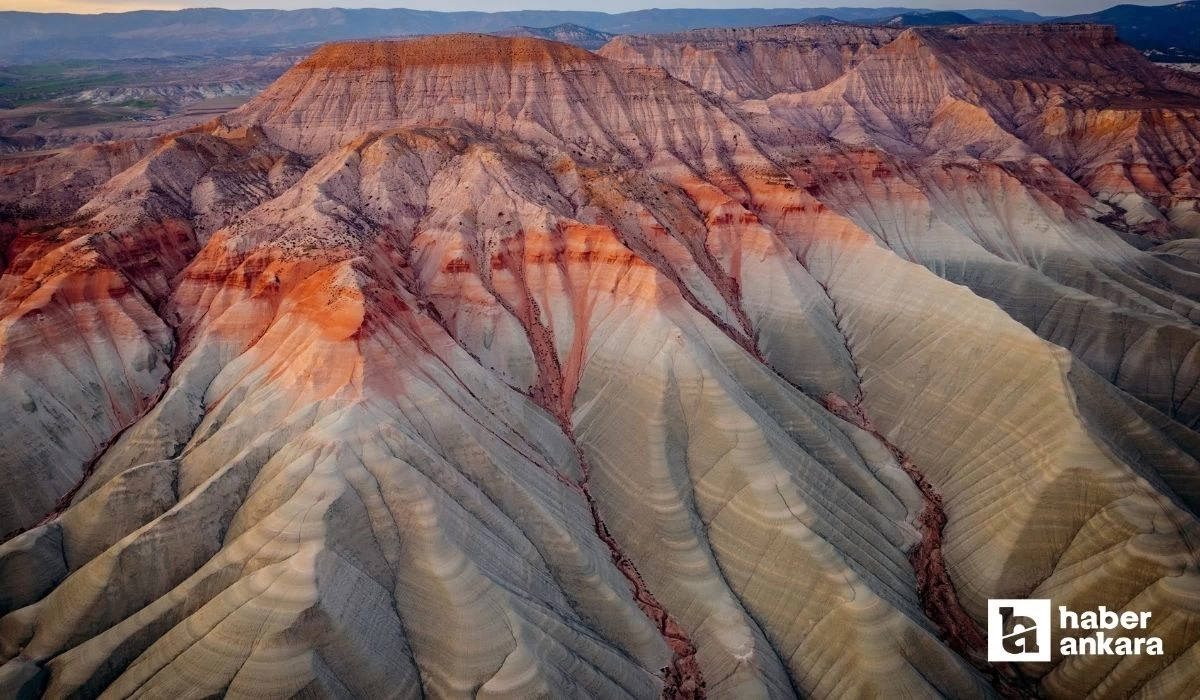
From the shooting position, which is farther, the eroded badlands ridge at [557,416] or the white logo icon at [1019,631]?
the white logo icon at [1019,631]

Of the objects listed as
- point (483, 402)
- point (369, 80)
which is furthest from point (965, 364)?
point (369, 80)

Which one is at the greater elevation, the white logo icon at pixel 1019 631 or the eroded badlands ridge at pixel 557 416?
the eroded badlands ridge at pixel 557 416

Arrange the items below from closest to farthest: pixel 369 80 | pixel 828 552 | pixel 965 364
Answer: pixel 828 552, pixel 965 364, pixel 369 80

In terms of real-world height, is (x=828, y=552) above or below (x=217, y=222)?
below

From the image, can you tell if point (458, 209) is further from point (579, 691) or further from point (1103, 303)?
point (1103, 303)
